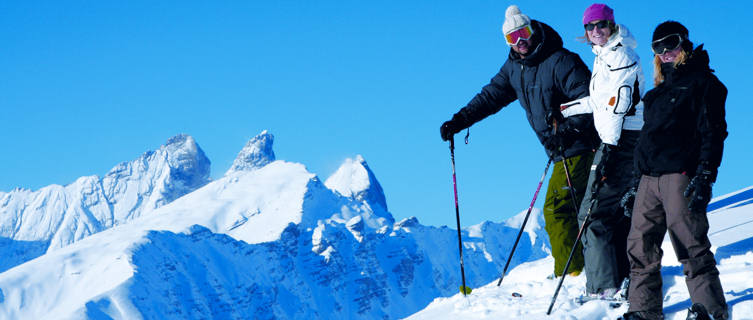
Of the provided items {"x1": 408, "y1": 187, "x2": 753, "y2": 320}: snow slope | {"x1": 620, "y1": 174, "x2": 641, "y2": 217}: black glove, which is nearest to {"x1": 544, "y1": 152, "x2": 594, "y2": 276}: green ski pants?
{"x1": 408, "y1": 187, "x2": 753, "y2": 320}: snow slope

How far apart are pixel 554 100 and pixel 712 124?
227cm

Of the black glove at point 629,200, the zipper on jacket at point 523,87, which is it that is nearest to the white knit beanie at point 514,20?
the zipper on jacket at point 523,87

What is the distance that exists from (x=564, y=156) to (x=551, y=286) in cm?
161

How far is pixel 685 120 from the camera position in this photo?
19.9 feet

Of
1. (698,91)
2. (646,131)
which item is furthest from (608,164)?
(698,91)

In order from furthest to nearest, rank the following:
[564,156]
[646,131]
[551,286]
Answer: [551,286] → [564,156] → [646,131]

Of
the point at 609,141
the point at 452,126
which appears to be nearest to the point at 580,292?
the point at 609,141

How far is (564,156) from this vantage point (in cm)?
779

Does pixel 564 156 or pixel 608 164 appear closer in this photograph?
pixel 608 164

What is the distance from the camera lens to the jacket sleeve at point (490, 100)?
8.71 meters

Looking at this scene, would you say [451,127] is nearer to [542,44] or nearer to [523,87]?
[523,87]

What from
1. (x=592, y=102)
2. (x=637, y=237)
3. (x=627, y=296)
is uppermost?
(x=592, y=102)

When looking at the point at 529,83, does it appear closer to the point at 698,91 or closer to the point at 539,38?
the point at 539,38

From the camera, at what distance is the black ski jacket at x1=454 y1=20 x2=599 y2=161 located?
7.66 metres
